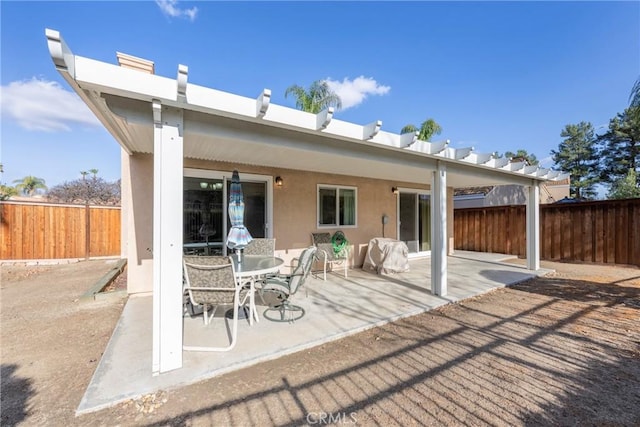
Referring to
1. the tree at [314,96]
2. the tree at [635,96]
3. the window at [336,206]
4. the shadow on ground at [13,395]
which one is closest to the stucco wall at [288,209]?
the window at [336,206]

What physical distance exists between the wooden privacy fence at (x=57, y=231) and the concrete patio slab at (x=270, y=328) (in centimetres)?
647

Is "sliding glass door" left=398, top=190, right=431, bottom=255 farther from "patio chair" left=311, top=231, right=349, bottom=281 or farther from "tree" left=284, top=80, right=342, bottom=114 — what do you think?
"tree" left=284, top=80, right=342, bottom=114

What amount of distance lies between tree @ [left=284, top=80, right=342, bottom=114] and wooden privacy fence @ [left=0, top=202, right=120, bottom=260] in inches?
336

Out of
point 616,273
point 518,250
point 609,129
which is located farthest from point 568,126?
point 616,273

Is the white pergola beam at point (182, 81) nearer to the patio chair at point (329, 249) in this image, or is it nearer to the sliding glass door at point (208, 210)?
the sliding glass door at point (208, 210)

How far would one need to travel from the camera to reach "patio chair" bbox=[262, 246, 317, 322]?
3.78m

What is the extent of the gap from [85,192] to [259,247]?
19.8 m

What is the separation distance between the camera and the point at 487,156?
5.39 meters

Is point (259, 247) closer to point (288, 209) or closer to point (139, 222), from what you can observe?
point (288, 209)

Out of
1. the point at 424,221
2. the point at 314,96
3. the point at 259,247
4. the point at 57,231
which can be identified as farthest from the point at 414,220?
the point at 57,231

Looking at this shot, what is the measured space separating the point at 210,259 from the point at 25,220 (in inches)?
370

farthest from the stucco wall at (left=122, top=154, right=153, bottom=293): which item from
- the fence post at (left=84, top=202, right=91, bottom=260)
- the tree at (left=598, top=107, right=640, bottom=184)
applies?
the tree at (left=598, top=107, right=640, bottom=184)

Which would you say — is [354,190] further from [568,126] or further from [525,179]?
[568,126]

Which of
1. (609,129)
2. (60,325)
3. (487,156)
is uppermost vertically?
(609,129)
